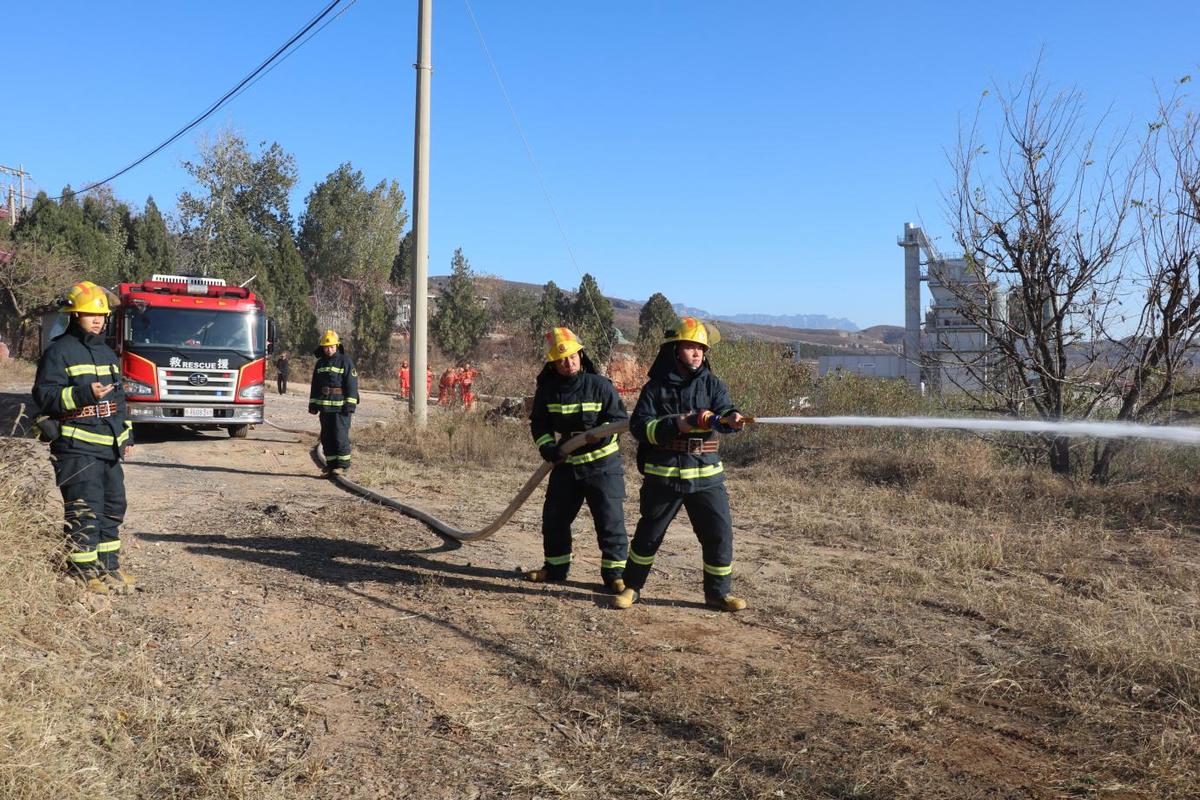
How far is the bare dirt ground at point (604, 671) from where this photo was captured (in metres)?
3.24

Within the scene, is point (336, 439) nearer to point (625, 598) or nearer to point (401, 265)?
point (625, 598)

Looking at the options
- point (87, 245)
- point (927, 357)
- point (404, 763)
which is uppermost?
point (87, 245)

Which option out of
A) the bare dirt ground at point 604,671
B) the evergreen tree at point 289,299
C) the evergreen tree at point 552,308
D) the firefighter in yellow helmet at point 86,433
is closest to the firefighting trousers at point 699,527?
the bare dirt ground at point 604,671

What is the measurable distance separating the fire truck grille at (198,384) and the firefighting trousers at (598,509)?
27.2ft

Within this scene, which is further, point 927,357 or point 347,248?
point 347,248

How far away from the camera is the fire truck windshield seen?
12258mm

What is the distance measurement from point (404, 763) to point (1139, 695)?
10.0 ft

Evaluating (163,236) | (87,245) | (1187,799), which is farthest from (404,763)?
(163,236)

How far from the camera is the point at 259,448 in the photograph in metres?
12.6

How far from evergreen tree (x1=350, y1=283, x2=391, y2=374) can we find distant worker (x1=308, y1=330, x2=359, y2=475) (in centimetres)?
2620

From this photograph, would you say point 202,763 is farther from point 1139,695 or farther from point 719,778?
point 1139,695

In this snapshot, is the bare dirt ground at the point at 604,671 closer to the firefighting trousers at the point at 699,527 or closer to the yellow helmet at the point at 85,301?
the firefighting trousers at the point at 699,527

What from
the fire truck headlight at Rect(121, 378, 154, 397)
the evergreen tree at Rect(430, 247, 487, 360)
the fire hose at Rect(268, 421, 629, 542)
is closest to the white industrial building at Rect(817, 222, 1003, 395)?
the fire hose at Rect(268, 421, 629, 542)

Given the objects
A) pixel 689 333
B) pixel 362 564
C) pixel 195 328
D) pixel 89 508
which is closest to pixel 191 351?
pixel 195 328
